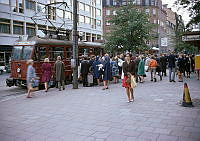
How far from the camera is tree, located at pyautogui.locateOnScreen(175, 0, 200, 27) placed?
4862 mm

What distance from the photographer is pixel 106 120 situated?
6.48 metres

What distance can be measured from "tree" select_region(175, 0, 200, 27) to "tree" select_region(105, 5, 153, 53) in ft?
47.4

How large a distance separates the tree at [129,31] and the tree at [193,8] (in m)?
14.4

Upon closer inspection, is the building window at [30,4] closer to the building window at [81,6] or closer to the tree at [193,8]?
the building window at [81,6]

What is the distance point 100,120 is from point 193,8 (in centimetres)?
353

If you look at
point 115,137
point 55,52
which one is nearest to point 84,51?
point 55,52

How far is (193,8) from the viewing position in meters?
5.07

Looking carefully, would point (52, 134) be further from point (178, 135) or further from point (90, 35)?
point (90, 35)

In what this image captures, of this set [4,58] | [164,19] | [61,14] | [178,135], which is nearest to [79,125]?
[178,135]

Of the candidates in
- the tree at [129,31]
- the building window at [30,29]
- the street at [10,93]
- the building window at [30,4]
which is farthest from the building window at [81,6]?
the street at [10,93]

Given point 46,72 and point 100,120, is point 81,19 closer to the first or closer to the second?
point 46,72

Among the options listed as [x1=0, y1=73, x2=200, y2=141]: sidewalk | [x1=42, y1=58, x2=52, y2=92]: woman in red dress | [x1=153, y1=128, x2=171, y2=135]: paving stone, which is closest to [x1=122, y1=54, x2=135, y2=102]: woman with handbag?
[x1=0, y1=73, x2=200, y2=141]: sidewalk

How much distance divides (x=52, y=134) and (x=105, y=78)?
766 cm

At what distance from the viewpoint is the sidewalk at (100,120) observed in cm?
524
